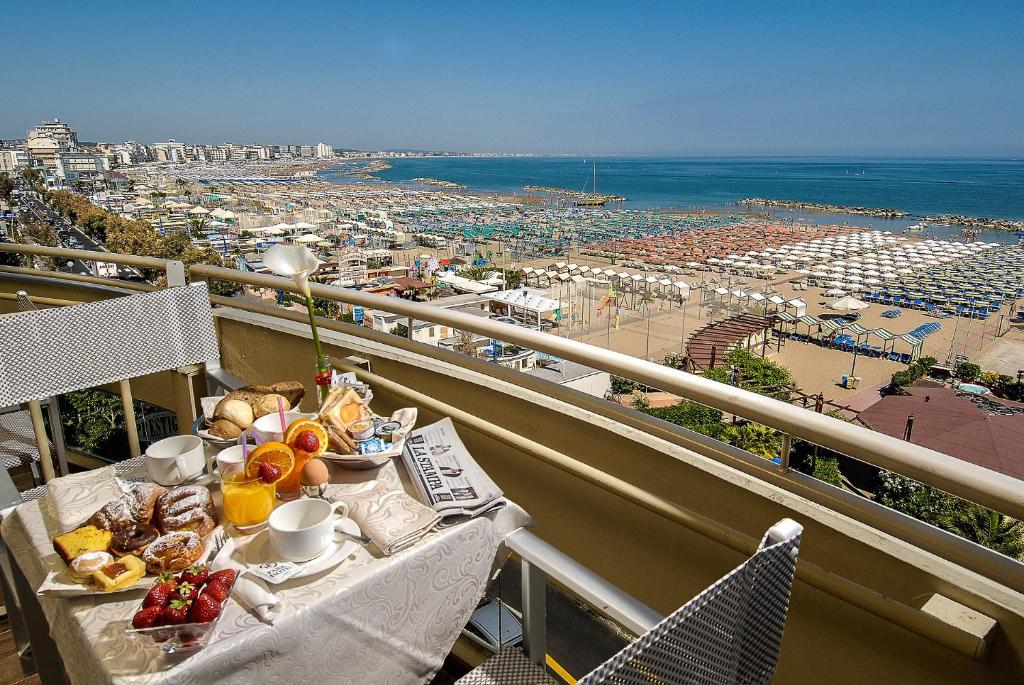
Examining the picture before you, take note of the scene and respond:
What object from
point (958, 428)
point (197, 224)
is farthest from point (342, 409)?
point (197, 224)

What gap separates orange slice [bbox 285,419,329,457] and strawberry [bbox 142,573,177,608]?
0.41m

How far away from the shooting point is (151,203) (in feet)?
149

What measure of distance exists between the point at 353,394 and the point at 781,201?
78.0 meters

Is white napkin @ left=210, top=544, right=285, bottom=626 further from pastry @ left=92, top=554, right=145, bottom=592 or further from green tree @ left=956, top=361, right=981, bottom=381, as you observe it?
green tree @ left=956, top=361, right=981, bottom=381

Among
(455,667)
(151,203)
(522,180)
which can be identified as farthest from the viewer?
(522,180)

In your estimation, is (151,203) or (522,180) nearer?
(151,203)

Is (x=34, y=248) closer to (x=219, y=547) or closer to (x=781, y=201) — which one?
(x=219, y=547)

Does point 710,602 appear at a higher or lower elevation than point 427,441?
higher

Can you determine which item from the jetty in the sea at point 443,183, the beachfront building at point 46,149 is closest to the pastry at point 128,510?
the beachfront building at point 46,149

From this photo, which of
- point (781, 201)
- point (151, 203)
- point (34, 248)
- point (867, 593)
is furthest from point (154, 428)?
point (781, 201)

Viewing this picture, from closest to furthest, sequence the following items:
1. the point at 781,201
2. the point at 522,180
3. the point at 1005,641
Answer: the point at 1005,641, the point at 781,201, the point at 522,180

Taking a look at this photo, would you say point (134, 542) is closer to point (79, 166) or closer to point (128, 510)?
point (128, 510)

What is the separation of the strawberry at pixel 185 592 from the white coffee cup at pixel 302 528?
15cm

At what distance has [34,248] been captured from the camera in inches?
115
